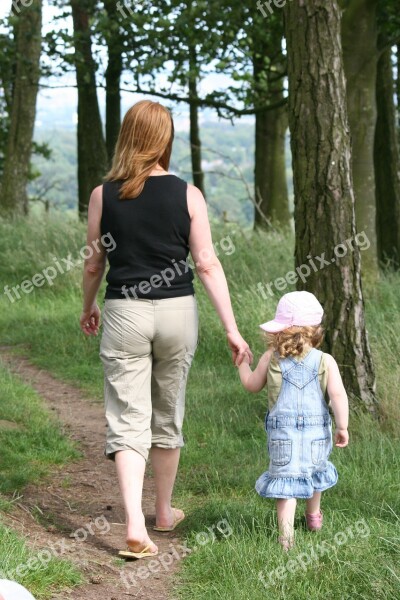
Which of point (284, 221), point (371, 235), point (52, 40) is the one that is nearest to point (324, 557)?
point (371, 235)

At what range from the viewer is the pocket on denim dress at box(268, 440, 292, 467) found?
4.64 m

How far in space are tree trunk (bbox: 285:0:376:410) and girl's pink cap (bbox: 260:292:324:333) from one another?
2.22 meters

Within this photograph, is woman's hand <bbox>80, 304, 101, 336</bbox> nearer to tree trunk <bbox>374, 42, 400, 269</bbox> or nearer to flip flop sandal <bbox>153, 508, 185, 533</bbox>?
flip flop sandal <bbox>153, 508, 185, 533</bbox>

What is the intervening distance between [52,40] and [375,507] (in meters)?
13.0

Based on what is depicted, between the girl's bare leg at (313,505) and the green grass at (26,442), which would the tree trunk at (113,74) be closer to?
the green grass at (26,442)

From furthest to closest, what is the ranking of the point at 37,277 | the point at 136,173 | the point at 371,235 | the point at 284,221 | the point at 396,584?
the point at 284,221, the point at 37,277, the point at 371,235, the point at 136,173, the point at 396,584

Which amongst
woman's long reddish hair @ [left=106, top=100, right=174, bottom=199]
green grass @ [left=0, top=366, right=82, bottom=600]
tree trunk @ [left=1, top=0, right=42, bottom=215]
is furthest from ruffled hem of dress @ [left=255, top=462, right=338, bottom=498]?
tree trunk @ [left=1, top=0, right=42, bottom=215]

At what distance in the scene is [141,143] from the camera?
15.6 feet

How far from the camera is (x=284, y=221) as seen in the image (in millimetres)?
18938

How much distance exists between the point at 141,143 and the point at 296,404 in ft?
4.78

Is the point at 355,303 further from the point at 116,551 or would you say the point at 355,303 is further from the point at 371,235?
the point at 371,235

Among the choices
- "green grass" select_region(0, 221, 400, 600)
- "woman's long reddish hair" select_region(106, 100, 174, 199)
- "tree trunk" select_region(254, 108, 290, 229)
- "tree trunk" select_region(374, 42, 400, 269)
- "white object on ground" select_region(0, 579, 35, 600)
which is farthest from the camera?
"tree trunk" select_region(254, 108, 290, 229)

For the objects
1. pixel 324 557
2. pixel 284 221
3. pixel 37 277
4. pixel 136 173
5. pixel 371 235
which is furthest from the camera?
pixel 284 221

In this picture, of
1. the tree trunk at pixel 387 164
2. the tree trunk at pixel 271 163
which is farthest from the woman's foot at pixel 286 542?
the tree trunk at pixel 271 163
